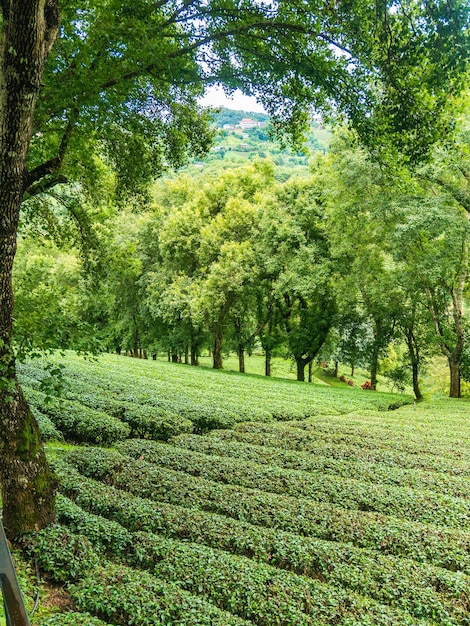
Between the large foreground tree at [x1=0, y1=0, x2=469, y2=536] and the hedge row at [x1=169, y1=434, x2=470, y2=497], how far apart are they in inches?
204

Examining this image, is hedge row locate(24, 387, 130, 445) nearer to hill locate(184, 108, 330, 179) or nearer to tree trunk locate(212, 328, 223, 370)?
tree trunk locate(212, 328, 223, 370)

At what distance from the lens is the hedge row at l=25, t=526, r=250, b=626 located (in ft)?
14.5

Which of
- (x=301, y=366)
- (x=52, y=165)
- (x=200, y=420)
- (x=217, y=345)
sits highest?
(x=52, y=165)

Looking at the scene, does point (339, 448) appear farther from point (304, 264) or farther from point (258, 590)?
point (304, 264)

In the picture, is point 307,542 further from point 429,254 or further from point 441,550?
point 429,254

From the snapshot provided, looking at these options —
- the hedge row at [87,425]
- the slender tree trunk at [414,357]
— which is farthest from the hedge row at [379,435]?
the slender tree trunk at [414,357]

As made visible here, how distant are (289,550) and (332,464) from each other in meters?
4.30

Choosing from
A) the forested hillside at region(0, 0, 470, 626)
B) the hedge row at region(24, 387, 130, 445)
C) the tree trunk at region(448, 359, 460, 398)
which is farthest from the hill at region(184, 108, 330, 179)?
the hedge row at region(24, 387, 130, 445)

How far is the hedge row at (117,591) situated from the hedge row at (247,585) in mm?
249

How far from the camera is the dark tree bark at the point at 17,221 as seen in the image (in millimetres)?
4727

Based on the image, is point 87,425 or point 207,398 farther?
point 207,398

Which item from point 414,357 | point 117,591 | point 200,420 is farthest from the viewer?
point 414,357

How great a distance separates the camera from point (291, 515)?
698 cm

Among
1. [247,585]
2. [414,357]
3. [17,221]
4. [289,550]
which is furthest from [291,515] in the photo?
[414,357]
